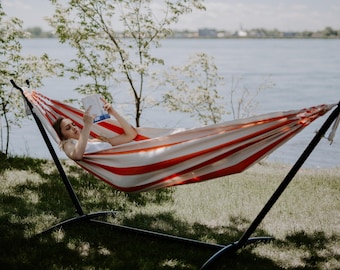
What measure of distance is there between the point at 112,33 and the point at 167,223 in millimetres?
3997

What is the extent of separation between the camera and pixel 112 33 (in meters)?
6.36

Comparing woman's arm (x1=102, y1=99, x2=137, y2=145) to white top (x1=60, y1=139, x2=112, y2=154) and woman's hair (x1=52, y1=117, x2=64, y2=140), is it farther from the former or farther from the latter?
woman's hair (x1=52, y1=117, x2=64, y2=140)

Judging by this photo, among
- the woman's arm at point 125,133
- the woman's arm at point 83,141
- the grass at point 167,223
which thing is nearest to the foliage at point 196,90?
the grass at point 167,223

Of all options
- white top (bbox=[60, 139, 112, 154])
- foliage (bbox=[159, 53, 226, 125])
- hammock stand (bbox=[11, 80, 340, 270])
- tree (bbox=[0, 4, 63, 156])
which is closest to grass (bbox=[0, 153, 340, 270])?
hammock stand (bbox=[11, 80, 340, 270])

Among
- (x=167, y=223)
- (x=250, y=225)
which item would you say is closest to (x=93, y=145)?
(x=167, y=223)

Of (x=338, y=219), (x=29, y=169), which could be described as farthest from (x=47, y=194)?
(x=338, y=219)

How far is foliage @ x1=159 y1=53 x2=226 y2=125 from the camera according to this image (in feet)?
23.9

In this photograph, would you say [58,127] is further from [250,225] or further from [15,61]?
[15,61]

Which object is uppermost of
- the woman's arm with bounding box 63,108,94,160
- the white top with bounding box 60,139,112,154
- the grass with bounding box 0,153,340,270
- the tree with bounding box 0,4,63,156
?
the tree with bounding box 0,4,63,156

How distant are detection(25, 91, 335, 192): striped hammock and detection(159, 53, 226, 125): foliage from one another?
4.55 m

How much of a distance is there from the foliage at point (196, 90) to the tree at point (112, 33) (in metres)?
0.91

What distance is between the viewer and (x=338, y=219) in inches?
128

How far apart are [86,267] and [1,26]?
418cm

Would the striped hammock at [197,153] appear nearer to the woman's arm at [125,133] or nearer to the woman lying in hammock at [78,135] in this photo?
the woman lying in hammock at [78,135]
